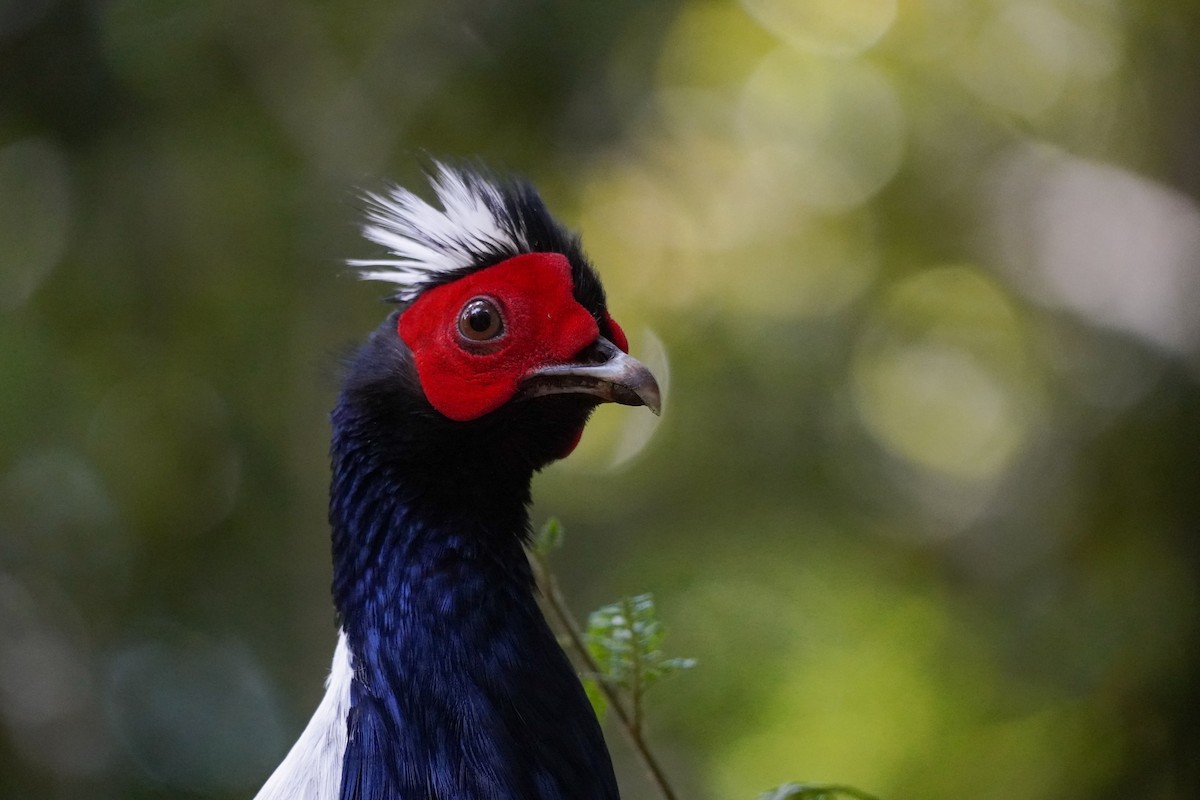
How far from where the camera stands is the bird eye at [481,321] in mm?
1877

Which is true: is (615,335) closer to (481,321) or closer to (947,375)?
(481,321)

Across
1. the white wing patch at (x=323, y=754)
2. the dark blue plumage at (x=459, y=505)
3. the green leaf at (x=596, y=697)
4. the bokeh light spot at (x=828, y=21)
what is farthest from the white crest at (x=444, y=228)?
the bokeh light spot at (x=828, y=21)

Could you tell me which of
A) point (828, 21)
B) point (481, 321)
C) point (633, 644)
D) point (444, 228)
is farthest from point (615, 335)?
point (828, 21)

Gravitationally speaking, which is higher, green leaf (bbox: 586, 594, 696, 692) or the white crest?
the white crest

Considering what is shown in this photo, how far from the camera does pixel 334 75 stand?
509cm

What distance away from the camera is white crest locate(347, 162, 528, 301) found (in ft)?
6.39

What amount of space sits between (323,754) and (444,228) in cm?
89

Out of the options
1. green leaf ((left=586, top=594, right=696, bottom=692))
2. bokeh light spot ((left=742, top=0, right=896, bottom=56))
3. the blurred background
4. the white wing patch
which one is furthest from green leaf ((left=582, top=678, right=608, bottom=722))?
bokeh light spot ((left=742, top=0, right=896, bottom=56))

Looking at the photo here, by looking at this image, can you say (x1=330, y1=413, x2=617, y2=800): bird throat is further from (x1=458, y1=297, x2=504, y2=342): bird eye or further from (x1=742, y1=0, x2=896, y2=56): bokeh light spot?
(x1=742, y1=0, x2=896, y2=56): bokeh light spot

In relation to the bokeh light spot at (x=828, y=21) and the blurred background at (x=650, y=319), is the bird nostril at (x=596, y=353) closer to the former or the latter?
the blurred background at (x=650, y=319)

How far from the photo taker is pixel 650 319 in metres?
5.42

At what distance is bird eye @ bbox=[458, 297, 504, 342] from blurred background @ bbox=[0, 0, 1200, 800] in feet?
9.86

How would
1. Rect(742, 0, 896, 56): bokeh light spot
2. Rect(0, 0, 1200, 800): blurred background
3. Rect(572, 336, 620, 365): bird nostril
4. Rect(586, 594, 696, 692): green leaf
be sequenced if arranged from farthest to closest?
Rect(742, 0, 896, 56): bokeh light spot
Rect(0, 0, 1200, 800): blurred background
Rect(572, 336, 620, 365): bird nostril
Rect(586, 594, 696, 692): green leaf

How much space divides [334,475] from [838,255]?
420 centimetres
